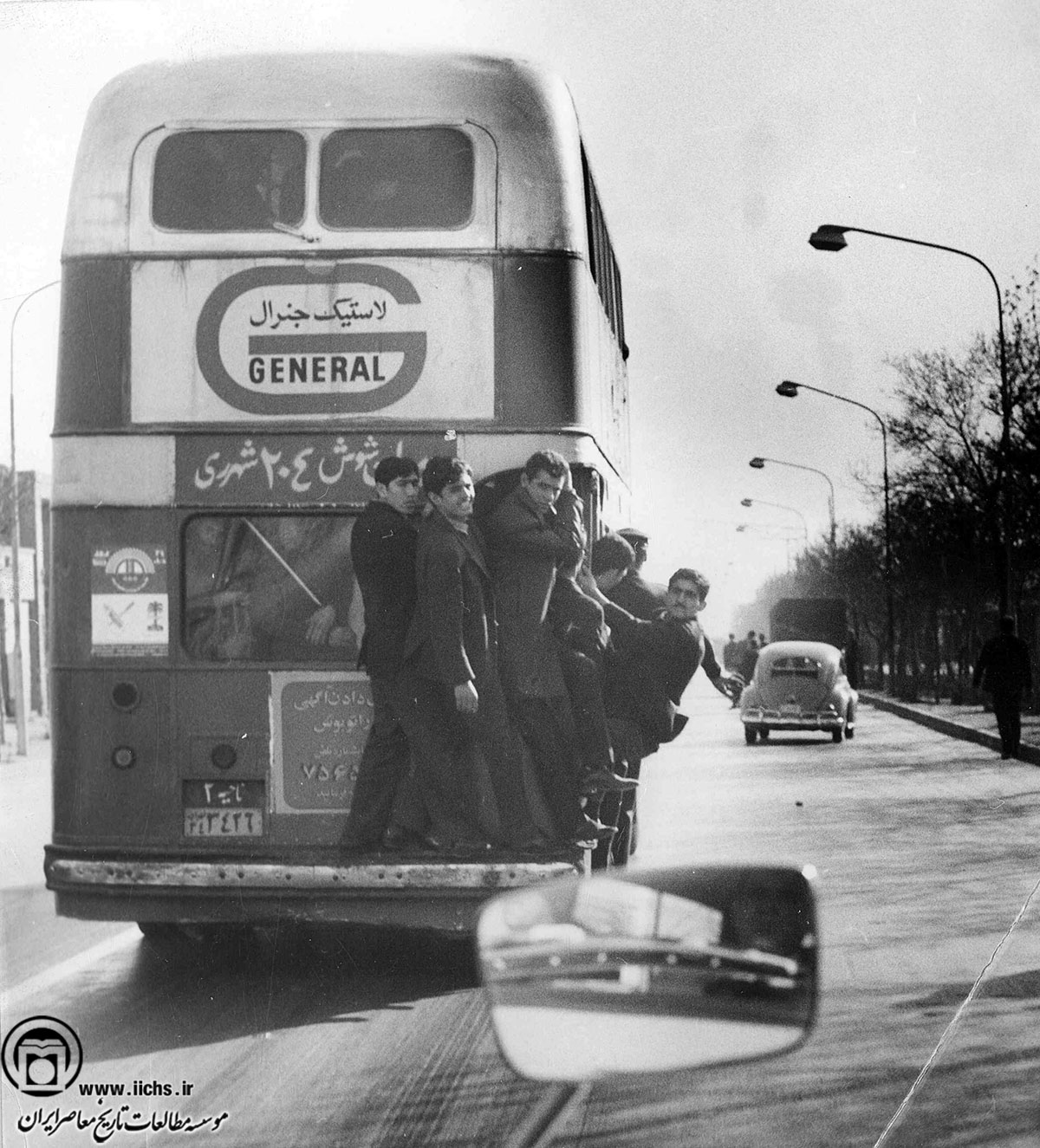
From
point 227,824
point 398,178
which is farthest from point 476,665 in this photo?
point 398,178

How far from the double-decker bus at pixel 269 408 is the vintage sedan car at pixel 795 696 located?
18402 millimetres

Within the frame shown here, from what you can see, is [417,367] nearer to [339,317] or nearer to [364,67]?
[339,317]

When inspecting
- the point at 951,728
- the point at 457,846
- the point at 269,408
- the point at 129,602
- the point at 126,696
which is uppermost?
the point at 269,408

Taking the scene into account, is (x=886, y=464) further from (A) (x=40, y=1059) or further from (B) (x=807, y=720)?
(A) (x=40, y=1059)

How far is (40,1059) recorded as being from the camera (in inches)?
207

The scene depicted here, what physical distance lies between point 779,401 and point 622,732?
1704 millimetres

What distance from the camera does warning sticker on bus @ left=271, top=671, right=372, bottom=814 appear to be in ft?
22.2

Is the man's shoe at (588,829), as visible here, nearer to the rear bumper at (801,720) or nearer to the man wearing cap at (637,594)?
the man wearing cap at (637,594)

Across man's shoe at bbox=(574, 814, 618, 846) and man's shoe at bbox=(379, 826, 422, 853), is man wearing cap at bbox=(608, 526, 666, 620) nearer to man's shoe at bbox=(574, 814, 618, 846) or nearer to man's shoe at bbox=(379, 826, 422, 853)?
man's shoe at bbox=(574, 814, 618, 846)

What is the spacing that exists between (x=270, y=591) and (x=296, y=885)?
1.12 meters

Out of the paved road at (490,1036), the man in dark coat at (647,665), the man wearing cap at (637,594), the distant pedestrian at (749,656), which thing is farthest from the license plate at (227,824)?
the distant pedestrian at (749,656)

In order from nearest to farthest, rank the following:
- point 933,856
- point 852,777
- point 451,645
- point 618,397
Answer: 1. point 451,645
2. point 618,397
3. point 933,856
4. point 852,777

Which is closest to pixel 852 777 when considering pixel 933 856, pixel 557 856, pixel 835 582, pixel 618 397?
pixel 933 856

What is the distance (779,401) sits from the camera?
6023mm
